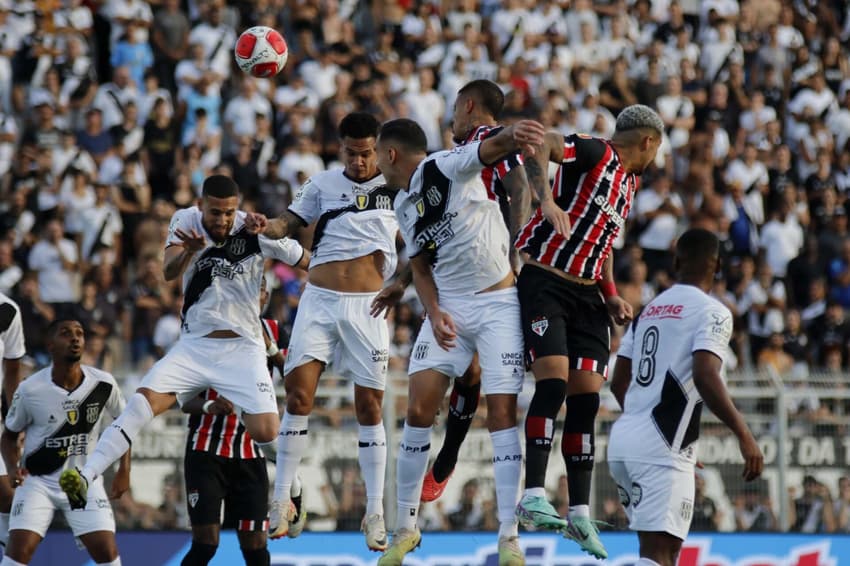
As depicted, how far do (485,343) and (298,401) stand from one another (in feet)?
6.64

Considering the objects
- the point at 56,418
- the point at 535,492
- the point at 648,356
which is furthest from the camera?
the point at 56,418

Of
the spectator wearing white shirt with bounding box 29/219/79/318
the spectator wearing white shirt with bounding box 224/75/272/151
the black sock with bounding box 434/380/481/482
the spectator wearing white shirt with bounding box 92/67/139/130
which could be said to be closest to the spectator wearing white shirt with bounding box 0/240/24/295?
the spectator wearing white shirt with bounding box 29/219/79/318

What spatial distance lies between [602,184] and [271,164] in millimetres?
10467

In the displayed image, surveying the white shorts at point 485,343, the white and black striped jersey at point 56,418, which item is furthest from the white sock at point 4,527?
the white shorts at point 485,343

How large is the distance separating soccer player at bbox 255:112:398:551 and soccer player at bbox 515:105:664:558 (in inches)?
71.6

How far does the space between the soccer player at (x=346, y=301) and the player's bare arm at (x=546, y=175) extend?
2.32 metres

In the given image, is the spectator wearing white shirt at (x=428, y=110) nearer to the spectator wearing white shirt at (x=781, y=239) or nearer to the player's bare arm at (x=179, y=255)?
the spectator wearing white shirt at (x=781, y=239)

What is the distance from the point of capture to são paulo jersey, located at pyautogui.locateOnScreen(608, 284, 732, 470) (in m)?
10.4

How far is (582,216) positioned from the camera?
34.1 feet

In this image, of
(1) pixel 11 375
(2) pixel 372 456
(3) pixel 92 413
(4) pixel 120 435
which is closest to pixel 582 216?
(2) pixel 372 456

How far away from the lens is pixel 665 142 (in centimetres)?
2319

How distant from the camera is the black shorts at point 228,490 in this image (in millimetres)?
13008

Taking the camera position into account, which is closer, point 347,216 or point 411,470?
point 411,470

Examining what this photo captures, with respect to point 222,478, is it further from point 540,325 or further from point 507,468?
point 540,325
